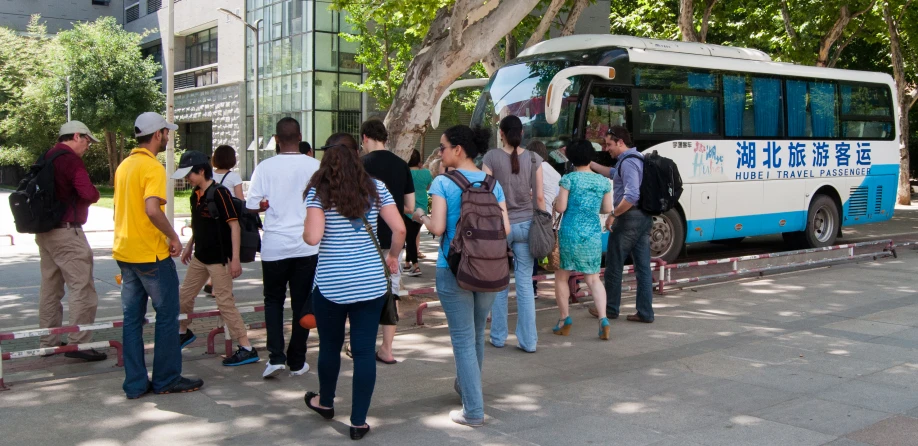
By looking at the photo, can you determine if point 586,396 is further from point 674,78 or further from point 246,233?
point 674,78

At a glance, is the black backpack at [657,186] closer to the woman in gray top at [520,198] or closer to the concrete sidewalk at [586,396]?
the concrete sidewalk at [586,396]

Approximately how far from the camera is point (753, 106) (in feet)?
43.0

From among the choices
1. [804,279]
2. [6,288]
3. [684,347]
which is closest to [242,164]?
[6,288]

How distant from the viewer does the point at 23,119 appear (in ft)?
126

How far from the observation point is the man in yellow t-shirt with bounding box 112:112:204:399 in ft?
17.9

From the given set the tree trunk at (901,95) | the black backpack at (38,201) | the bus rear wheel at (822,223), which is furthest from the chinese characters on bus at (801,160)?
the tree trunk at (901,95)

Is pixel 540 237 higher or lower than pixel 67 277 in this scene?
higher

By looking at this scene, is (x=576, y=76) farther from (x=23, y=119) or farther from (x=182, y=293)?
(x=23, y=119)

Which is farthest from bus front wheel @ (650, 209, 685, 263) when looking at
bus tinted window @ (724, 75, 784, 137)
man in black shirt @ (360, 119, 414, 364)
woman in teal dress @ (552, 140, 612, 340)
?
man in black shirt @ (360, 119, 414, 364)

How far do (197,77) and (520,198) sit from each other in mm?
35305

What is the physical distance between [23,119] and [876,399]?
4043 cm

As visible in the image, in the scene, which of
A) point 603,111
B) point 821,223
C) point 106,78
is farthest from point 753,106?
point 106,78

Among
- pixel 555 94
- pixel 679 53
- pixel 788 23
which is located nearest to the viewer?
pixel 555 94

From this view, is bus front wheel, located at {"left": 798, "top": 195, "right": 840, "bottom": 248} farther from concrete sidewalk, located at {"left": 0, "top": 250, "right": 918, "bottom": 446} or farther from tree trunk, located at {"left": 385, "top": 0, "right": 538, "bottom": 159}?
tree trunk, located at {"left": 385, "top": 0, "right": 538, "bottom": 159}
